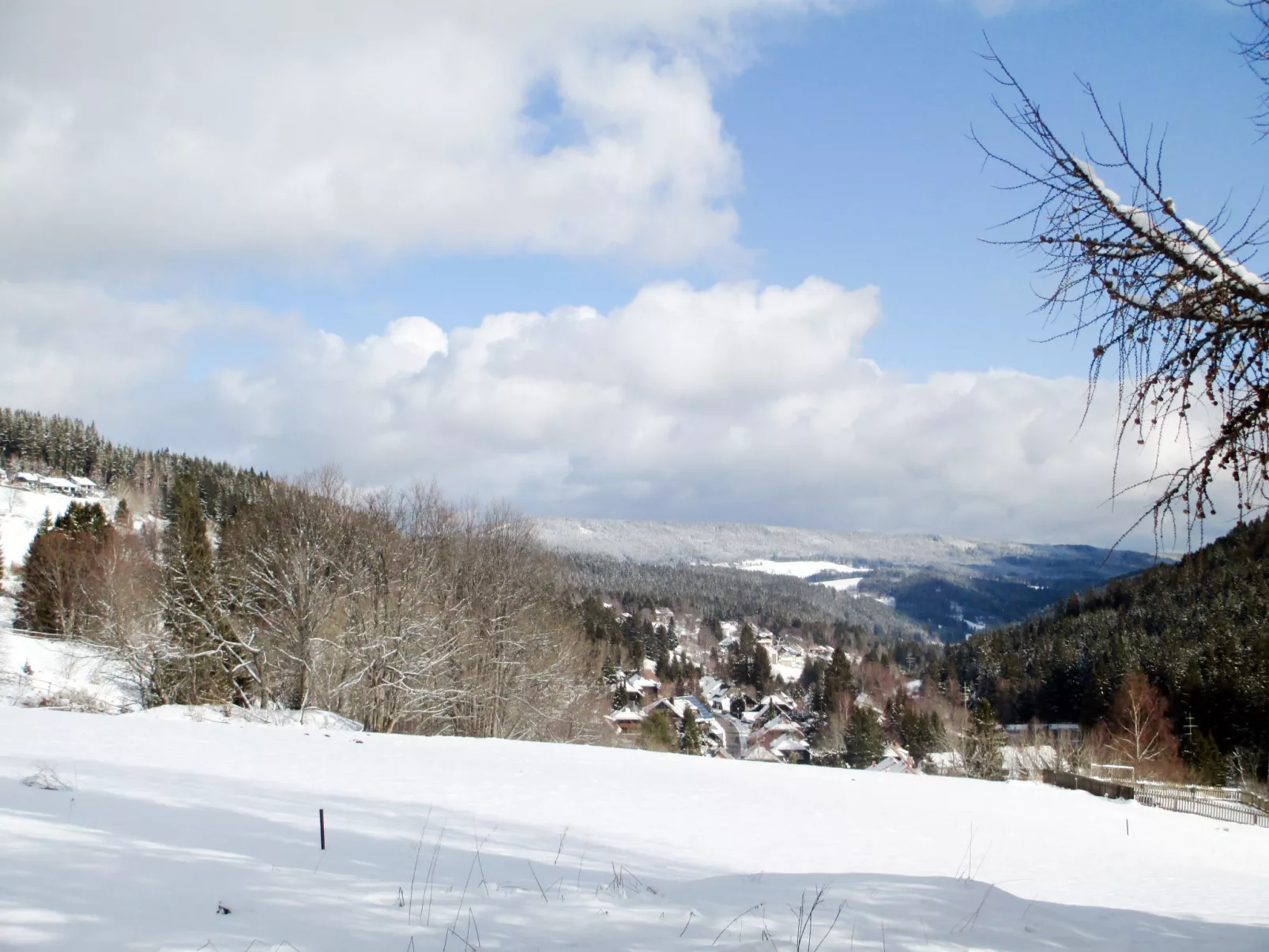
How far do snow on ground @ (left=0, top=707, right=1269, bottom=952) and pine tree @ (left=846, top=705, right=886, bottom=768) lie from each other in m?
38.4

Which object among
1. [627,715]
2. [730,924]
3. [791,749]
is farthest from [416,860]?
[627,715]

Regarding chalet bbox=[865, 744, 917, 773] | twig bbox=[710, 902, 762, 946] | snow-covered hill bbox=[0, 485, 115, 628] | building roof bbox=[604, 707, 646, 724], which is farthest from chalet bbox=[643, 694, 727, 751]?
twig bbox=[710, 902, 762, 946]

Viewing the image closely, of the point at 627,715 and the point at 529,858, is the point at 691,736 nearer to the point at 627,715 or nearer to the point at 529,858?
the point at 627,715

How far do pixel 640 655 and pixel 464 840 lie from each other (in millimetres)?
91487

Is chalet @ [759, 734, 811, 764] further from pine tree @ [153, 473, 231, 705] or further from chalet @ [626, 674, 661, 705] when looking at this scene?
pine tree @ [153, 473, 231, 705]

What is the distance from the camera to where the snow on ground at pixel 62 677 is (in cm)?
2314

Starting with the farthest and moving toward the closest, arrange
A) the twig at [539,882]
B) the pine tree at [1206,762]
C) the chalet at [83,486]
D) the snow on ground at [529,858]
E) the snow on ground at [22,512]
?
1. the chalet at [83,486]
2. the snow on ground at [22,512]
3. the pine tree at [1206,762]
4. the twig at [539,882]
5. the snow on ground at [529,858]

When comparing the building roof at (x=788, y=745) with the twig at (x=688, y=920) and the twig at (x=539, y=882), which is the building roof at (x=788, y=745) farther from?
the twig at (x=688, y=920)

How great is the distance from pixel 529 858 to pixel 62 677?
120 ft

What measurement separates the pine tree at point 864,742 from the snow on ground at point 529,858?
38.4 m

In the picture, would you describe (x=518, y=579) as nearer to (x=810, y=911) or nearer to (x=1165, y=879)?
(x=1165, y=879)

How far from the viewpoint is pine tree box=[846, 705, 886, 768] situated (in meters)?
54.3

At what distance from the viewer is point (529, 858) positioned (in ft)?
25.6

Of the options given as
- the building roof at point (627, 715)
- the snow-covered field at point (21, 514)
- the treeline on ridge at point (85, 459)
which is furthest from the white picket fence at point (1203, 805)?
the treeline on ridge at point (85, 459)
